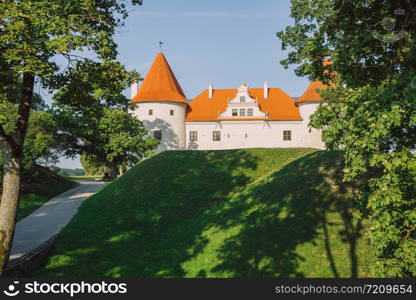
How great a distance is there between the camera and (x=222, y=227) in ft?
48.6

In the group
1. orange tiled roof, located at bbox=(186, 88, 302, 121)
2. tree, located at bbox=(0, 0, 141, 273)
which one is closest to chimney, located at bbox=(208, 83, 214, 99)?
orange tiled roof, located at bbox=(186, 88, 302, 121)

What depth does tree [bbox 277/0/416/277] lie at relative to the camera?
692 centimetres

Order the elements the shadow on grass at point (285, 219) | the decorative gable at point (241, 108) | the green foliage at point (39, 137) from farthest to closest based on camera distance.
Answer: the decorative gable at point (241, 108)
the green foliage at point (39, 137)
the shadow on grass at point (285, 219)

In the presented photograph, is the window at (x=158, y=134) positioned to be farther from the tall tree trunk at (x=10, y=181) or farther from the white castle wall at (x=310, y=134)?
the tall tree trunk at (x=10, y=181)

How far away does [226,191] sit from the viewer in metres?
19.6

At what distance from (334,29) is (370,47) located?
50.8 inches

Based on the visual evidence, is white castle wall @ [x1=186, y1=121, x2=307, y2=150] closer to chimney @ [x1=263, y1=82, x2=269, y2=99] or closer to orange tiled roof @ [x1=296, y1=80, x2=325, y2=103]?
orange tiled roof @ [x1=296, y1=80, x2=325, y2=103]

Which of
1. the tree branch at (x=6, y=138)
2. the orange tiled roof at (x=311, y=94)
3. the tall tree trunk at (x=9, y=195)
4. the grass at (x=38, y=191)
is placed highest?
the orange tiled roof at (x=311, y=94)

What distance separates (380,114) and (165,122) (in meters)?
39.7

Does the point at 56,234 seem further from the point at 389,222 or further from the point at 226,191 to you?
the point at 389,222

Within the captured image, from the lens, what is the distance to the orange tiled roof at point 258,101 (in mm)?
45719

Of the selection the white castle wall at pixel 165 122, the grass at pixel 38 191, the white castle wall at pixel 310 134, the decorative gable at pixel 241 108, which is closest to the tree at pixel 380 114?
the grass at pixel 38 191

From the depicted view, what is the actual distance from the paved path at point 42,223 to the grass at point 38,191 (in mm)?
548

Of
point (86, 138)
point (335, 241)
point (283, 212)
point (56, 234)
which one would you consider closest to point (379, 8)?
point (335, 241)
